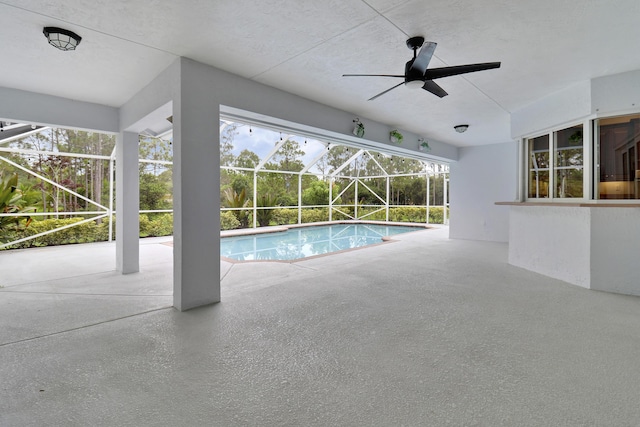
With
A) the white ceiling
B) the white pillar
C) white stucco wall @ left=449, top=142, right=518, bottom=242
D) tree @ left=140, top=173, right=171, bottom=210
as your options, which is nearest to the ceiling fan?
the white ceiling

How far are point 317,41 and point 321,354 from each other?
2725 millimetres

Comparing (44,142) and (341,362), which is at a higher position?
(44,142)

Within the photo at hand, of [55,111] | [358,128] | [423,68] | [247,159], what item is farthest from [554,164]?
[247,159]

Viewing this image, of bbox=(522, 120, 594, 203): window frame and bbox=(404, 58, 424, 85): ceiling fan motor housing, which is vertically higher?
bbox=(404, 58, 424, 85): ceiling fan motor housing

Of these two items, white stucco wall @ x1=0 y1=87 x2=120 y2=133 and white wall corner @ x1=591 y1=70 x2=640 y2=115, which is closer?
white wall corner @ x1=591 y1=70 x2=640 y2=115

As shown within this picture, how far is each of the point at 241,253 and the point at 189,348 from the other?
5.48 metres

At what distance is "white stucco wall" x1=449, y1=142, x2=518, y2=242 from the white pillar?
292 inches

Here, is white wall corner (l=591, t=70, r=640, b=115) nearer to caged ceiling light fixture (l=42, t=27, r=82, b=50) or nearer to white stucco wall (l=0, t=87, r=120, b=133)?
caged ceiling light fixture (l=42, t=27, r=82, b=50)

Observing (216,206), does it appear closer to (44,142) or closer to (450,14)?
(450,14)

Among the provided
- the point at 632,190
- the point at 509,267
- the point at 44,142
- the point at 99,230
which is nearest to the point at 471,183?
the point at 509,267

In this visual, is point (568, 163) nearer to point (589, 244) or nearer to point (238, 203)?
point (589, 244)

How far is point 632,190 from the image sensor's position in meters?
3.81

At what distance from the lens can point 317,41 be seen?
2834 millimetres

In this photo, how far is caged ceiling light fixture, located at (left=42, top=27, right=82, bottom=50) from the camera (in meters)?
2.56
